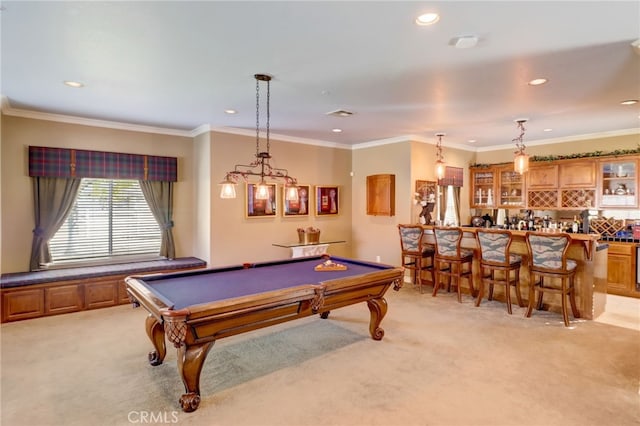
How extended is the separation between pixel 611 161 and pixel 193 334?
275 inches

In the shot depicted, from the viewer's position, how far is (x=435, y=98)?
4156mm

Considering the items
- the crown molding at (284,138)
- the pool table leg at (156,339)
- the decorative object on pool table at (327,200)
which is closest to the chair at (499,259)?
the decorative object on pool table at (327,200)

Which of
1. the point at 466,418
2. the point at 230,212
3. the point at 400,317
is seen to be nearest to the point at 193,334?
the point at 466,418

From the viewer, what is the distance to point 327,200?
23.5 feet

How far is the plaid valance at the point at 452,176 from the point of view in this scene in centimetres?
703

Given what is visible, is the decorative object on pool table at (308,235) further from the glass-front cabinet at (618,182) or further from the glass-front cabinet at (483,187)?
the glass-front cabinet at (618,182)

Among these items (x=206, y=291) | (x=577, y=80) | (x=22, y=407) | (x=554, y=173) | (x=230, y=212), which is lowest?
(x=22, y=407)

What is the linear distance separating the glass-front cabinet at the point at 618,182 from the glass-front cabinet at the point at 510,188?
127 cm

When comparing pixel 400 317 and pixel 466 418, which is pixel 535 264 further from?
pixel 466 418

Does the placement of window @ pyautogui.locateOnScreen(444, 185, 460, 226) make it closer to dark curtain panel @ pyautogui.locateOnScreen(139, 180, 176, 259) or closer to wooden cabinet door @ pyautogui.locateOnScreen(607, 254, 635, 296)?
wooden cabinet door @ pyautogui.locateOnScreen(607, 254, 635, 296)

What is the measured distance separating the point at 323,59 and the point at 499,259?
357 cm

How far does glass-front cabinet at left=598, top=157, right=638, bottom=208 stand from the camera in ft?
19.0

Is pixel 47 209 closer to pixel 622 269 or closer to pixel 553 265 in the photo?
pixel 553 265

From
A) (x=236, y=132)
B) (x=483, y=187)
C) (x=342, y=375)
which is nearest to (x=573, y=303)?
(x=342, y=375)
